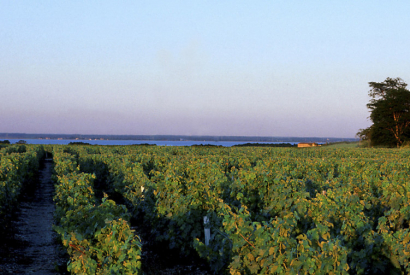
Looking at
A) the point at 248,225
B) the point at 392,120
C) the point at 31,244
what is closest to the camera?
the point at 248,225

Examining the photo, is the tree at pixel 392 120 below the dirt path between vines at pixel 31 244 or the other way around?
the other way around

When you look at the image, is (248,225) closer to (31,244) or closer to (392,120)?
(31,244)

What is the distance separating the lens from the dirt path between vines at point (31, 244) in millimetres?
7263

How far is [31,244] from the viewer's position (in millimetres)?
8938

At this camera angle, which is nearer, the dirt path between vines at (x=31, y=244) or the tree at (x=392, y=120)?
the dirt path between vines at (x=31, y=244)

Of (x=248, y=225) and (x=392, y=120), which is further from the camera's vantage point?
(x=392, y=120)

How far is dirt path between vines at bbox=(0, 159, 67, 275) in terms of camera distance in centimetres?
726

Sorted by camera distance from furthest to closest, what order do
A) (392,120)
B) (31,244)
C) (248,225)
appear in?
(392,120) → (31,244) → (248,225)

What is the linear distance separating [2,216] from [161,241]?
5.13 m

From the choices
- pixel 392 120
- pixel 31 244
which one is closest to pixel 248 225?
pixel 31 244

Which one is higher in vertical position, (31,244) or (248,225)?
(248,225)

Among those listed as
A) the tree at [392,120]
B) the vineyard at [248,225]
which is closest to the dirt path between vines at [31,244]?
the vineyard at [248,225]

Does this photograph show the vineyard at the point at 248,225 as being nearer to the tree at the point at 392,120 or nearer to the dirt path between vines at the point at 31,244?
the dirt path between vines at the point at 31,244

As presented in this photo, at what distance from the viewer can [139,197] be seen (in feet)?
36.0
